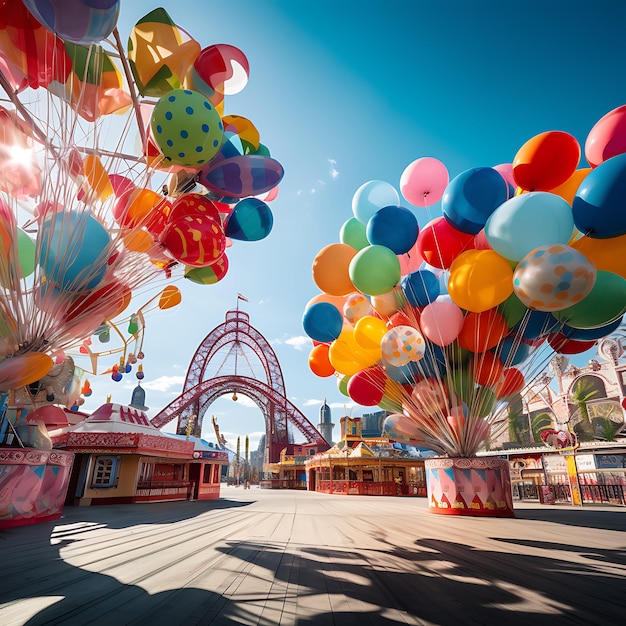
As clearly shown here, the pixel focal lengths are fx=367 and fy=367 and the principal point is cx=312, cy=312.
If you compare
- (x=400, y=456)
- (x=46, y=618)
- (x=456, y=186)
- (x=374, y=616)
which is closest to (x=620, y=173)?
(x=456, y=186)

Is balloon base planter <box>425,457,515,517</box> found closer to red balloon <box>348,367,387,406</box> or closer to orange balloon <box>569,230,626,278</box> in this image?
red balloon <box>348,367,387,406</box>

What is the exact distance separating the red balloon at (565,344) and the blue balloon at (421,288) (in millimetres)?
2023

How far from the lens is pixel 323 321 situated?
6.52 metres

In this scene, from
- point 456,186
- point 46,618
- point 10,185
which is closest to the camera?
point 46,618

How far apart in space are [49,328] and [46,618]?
270 cm

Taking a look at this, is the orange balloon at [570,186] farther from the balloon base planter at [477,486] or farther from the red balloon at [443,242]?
the balloon base planter at [477,486]

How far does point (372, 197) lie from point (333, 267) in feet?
5.04

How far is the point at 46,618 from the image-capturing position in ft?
6.21

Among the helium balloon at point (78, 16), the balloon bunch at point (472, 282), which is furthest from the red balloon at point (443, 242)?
the helium balloon at point (78, 16)

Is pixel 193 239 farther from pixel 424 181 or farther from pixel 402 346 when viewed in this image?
pixel 424 181

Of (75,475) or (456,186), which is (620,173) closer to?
(456,186)

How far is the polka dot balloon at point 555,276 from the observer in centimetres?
420

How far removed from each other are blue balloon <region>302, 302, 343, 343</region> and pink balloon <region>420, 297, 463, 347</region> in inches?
59.0

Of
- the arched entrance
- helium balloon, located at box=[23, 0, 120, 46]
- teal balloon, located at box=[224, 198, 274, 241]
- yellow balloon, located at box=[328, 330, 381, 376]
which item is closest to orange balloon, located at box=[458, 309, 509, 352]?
yellow balloon, located at box=[328, 330, 381, 376]
